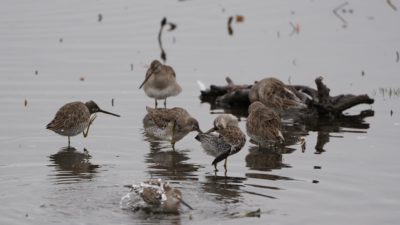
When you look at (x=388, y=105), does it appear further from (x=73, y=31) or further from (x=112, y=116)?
(x=73, y=31)

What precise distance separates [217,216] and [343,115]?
230 inches

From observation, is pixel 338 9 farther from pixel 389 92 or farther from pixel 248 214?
pixel 248 214

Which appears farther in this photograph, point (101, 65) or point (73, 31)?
point (73, 31)

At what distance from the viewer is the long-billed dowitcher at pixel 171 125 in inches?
518

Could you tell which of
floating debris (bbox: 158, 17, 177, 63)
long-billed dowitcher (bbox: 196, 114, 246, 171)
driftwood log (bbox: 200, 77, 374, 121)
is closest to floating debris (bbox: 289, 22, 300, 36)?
floating debris (bbox: 158, 17, 177, 63)

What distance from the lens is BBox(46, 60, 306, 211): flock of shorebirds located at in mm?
9969

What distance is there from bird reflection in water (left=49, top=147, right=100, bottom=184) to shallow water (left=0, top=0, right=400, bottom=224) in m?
0.02

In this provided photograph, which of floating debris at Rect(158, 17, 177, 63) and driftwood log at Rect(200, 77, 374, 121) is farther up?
Result: floating debris at Rect(158, 17, 177, 63)

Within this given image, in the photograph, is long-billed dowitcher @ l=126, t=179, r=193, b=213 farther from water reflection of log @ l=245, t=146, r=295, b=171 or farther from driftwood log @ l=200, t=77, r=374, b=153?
driftwood log @ l=200, t=77, r=374, b=153

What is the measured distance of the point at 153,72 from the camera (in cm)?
1655

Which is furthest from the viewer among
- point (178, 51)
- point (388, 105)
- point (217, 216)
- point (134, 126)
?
point (178, 51)

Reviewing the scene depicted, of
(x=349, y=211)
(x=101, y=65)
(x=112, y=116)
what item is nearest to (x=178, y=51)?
(x=101, y=65)

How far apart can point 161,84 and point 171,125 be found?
287 cm

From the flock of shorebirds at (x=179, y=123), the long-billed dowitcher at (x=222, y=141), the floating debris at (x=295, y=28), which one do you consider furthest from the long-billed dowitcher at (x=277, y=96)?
the floating debris at (x=295, y=28)
